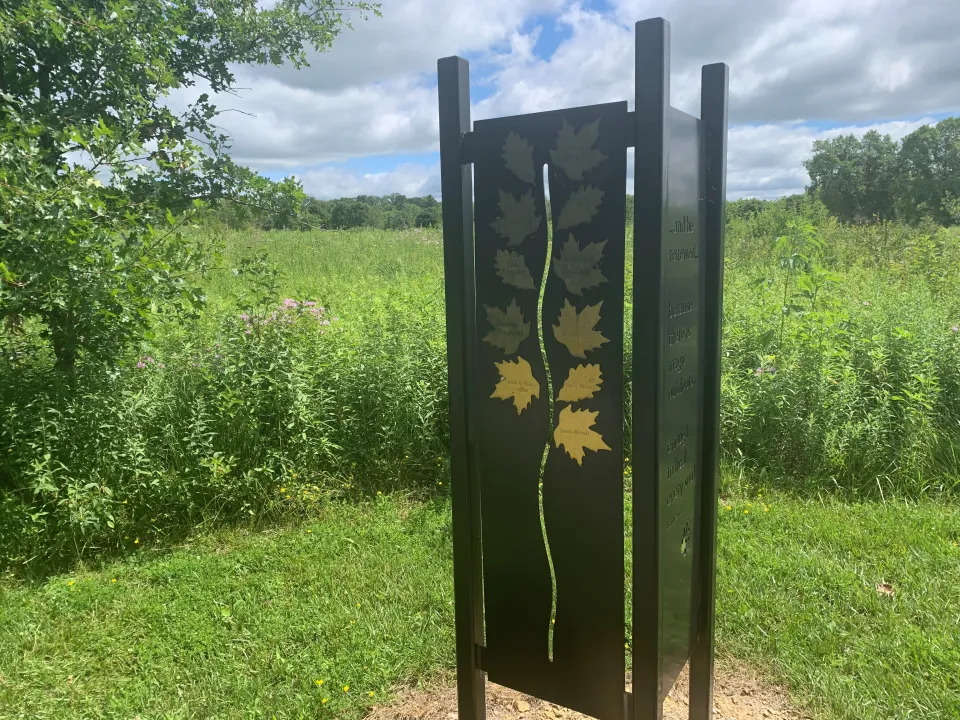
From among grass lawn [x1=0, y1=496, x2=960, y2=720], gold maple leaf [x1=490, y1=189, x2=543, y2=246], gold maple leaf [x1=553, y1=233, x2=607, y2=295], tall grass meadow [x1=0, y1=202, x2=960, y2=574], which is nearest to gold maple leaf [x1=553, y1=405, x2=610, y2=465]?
gold maple leaf [x1=553, y1=233, x2=607, y2=295]

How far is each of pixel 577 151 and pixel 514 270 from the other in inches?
14.8

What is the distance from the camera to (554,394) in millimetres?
1967

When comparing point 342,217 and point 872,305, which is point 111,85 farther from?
point 342,217

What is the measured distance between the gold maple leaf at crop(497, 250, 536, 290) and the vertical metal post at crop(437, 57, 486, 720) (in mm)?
123

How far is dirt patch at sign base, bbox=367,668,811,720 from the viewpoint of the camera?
2699mm

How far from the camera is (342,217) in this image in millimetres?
20266

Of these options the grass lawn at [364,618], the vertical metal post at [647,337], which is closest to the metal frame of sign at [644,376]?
the vertical metal post at [647,337]

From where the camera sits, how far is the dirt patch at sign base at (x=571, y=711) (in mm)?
2699

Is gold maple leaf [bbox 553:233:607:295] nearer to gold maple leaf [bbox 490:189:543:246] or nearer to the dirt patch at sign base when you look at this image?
gold maple leaf [bbox 490:189:543:246]

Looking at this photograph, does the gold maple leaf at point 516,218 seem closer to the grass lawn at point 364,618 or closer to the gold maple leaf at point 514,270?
the gold maple leaf at point 514,270

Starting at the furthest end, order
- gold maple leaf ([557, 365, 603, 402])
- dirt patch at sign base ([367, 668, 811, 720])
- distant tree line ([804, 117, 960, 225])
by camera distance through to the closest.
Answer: distant tree line ([804, 117, 960, 225]) < dirt patch at sign base ([367, 668, 811, 720]) < gold maple leaf ([557, 365, 603, 402])

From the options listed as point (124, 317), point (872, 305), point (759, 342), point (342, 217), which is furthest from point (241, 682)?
point (342, 217)

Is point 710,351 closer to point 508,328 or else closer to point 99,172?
point 508,328

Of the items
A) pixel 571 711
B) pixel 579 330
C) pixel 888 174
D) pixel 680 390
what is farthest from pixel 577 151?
pixel 888 174
